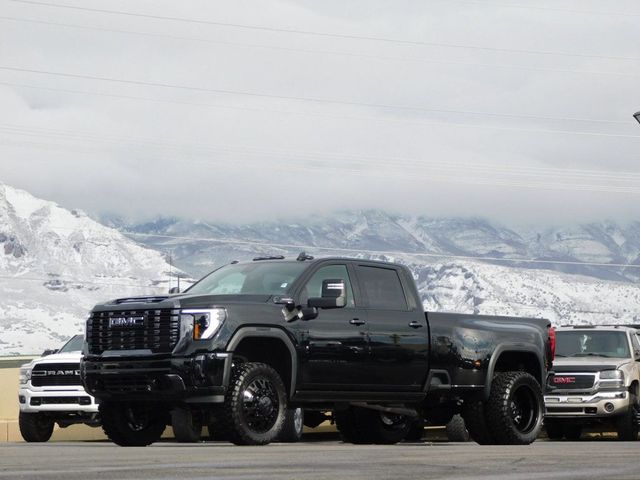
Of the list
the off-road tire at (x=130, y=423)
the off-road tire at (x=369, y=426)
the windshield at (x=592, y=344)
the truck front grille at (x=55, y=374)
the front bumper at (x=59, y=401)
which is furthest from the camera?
the windshield at (x=592, y=344)

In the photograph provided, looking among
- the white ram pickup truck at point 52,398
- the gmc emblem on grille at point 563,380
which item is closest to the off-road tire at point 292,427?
the white ram pickup truck at point 52,398

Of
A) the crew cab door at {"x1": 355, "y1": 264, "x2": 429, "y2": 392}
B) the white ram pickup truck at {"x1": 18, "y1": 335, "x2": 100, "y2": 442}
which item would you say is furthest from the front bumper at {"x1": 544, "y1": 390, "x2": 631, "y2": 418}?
the crew cab door at {"x1": 355, "y1": 264, "x2": 429, "y2": 392}

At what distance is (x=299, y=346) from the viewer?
50.8 ft

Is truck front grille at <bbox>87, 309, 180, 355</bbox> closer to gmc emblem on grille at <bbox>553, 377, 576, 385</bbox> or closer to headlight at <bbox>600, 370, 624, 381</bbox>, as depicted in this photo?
gmc emblem on grille at <bbox>553, 377, 576, 385</bbox>

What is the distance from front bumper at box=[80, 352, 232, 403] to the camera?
1464 centimetres

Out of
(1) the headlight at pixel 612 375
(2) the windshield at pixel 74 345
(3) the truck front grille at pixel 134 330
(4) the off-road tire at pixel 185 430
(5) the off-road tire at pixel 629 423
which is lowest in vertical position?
(5) the off-road tire at pixel 629 423

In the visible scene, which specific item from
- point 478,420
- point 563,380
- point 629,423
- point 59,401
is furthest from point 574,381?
point 59,401

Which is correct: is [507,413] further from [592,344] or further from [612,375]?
[592,344]

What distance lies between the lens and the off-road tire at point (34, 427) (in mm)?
22281

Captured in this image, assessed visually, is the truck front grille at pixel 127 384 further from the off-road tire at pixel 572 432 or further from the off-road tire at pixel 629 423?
the off-road tire at pixel 572 432

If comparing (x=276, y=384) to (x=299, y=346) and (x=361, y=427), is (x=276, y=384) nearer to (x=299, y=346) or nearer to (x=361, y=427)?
(x=299, y=346)

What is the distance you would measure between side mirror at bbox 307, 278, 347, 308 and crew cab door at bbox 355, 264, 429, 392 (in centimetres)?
89

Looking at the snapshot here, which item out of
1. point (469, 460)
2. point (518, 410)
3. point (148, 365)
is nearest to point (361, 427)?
point (518, 410)

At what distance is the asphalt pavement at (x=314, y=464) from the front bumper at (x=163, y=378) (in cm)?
80
